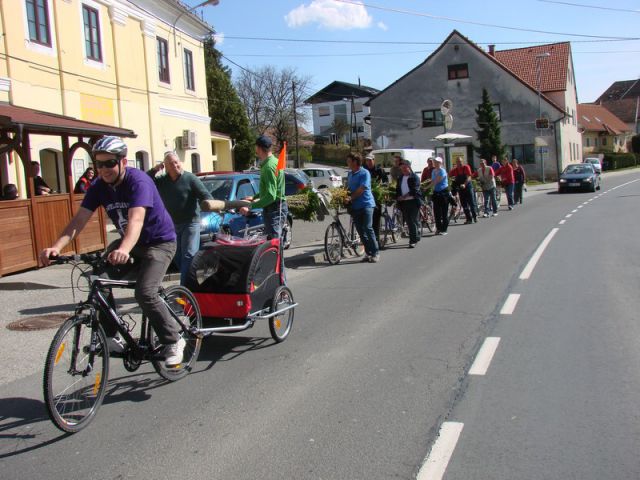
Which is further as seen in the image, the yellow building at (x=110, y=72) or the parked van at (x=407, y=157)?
the parked van at (x=407, y=157)

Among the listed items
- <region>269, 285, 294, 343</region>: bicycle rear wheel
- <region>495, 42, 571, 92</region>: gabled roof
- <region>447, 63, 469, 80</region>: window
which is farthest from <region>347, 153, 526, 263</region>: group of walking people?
<region>495, 42, 571, 92</region>: gabled roof

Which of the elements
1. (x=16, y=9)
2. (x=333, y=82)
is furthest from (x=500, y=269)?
(x=333, y=82)

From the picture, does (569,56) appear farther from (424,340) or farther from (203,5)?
(424,340)

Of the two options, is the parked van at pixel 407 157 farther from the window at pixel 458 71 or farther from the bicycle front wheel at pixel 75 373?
the bicycle front wheel at pixel 75 373

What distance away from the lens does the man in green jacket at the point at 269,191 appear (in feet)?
23.3

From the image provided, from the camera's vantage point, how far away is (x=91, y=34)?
19.0 metres

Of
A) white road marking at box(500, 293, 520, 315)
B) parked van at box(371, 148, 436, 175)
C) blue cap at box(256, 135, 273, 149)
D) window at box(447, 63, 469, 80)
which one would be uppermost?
A: window at box(447, 63, 469, 80)

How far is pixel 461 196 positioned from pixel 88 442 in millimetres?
16123

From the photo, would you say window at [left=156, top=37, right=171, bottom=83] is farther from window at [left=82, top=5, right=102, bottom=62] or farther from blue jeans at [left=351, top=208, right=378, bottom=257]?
blue jeans at [left=351, top=208, right=378, bottom=257]

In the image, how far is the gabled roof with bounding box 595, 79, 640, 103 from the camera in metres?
119

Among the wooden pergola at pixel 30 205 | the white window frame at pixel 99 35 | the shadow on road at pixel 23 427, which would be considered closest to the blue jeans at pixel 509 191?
the white window frame at pixel 99 35

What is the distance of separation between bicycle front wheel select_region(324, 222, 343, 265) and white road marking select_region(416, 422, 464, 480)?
782 cm

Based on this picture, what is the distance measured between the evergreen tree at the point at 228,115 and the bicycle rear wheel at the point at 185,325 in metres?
43.9

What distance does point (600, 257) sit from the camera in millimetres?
11453
